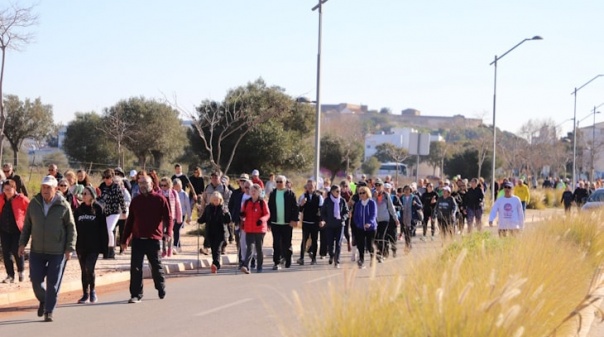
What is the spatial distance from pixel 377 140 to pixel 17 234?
130904 millimetres

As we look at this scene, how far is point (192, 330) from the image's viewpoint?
11867 mm

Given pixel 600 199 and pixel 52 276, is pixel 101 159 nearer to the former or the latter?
pixel 600 199

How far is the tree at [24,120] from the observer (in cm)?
5438

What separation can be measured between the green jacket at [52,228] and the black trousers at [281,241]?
25.2ft

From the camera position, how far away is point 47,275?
41.0ft

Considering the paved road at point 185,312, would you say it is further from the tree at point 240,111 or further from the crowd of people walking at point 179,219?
the tree at point 240,111

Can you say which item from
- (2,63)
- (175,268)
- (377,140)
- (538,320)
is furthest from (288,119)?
(377,140)

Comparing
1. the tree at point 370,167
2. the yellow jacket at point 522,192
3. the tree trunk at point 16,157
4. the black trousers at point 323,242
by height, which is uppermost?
the tree at point 370,167

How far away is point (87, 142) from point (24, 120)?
13.5 ft

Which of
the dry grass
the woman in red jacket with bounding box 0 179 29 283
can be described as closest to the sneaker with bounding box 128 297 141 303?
the woman in red jacket with bounding box 0 179 29 283

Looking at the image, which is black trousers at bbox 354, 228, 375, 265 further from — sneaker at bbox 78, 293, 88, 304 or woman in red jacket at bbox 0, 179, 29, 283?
woman in red jacket at bbox 0, 179, 29, 283

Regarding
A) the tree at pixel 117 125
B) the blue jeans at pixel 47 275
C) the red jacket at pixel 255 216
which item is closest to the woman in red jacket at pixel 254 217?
the red jacket at pixel 255 216

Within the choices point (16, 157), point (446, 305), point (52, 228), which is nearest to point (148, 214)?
point (52, 228)

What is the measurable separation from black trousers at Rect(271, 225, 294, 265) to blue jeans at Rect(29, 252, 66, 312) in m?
7.75
